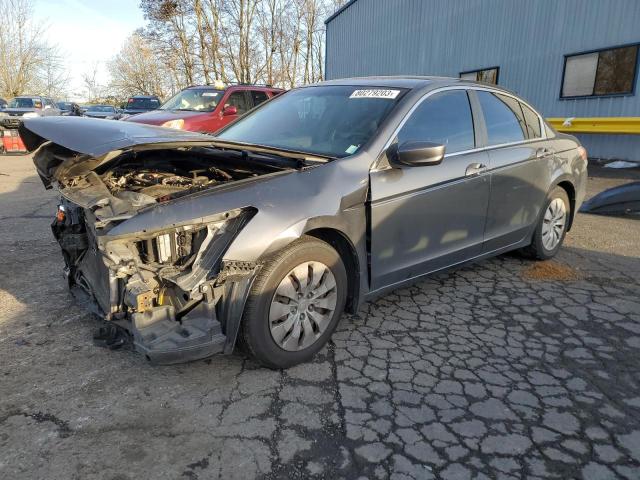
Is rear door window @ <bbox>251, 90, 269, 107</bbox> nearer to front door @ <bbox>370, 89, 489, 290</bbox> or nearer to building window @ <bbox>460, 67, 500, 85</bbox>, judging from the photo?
building window @ <bbox>460, 67, 500, 85</bbox>

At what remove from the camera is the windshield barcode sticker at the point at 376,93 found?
11.7 ft

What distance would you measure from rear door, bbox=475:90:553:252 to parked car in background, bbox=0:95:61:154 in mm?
9182

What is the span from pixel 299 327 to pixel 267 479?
0.98m

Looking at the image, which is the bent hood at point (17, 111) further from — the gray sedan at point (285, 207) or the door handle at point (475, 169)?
the door handle at point (475, 169)

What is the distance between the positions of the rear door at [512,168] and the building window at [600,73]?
9.23m

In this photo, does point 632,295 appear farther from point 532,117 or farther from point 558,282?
point 532,117

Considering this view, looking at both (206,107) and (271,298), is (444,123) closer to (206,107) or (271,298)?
(271,298)

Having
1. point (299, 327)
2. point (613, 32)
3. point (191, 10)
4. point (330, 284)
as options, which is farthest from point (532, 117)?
point (191, 10)

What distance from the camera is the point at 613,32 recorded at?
11.8 meters

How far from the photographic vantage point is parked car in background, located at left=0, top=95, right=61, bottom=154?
14.9 m

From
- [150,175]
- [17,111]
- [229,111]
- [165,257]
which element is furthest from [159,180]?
[17,111]

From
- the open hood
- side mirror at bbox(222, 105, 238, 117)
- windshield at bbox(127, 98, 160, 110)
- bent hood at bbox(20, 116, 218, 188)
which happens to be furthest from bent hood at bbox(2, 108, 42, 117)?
the open hood

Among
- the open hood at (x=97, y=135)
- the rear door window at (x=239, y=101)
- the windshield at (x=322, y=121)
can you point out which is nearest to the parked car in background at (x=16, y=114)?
the rear door window at (x=239, y=101)

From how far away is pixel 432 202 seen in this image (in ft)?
11.4
